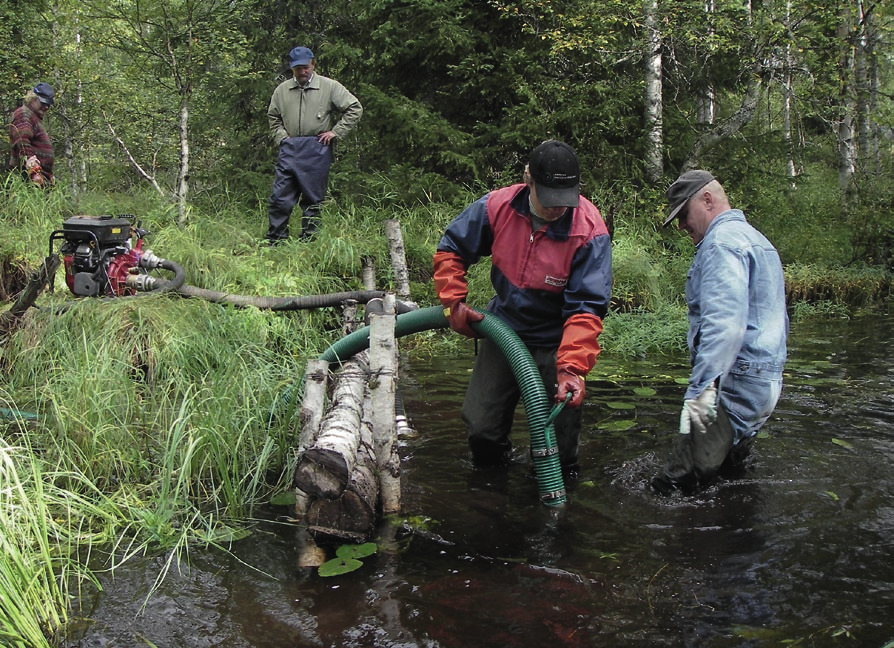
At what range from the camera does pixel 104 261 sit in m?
5.94

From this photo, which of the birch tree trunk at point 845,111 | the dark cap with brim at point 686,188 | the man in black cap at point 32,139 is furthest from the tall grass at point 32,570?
the birch tree trunk at point 845,111

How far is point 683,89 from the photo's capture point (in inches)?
449

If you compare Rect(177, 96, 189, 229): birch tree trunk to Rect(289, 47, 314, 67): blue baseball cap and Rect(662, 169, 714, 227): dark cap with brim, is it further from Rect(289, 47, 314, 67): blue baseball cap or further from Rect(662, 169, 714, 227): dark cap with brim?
Rect(662, 169, 714, 227): dark cap with brim

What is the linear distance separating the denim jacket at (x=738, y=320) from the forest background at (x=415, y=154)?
230 centimetres

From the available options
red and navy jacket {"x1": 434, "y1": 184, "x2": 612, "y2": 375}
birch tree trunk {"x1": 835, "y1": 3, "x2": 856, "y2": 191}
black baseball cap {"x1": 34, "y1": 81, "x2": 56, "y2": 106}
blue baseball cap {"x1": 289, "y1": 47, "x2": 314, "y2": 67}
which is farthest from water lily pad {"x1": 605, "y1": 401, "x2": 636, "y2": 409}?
birch tree trunk {"x1": 835, "y1": 3, "x2": 856, "y2": 191}

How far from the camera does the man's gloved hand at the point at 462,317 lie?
384 cm

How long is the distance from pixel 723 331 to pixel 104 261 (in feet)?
15.5

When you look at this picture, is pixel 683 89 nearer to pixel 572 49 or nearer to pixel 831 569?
pixel 572 49

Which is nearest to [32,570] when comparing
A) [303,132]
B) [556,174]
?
[556,174]

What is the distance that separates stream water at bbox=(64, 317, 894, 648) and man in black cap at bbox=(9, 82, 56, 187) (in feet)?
20.7

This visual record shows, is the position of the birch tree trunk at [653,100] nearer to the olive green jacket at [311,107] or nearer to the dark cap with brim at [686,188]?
the olive green jacket at [311,107]

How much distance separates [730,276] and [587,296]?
27.1 inches

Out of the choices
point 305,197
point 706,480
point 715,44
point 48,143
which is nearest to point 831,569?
point 706,480

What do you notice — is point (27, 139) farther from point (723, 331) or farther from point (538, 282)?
point (723, 331)
